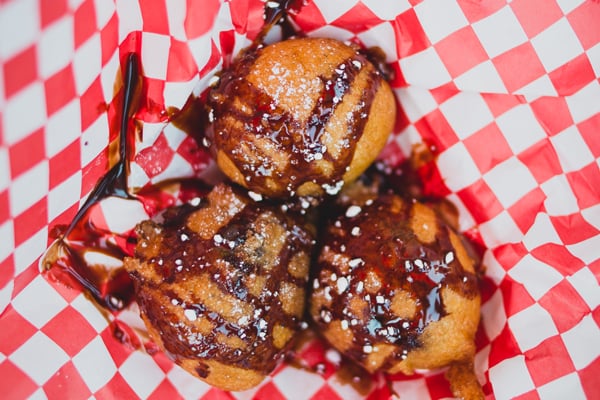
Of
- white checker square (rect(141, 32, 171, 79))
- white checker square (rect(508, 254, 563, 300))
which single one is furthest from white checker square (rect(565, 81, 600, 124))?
white checker square (rect(141, 32, 171, 79))

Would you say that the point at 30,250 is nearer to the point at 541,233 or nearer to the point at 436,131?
the point at 436,131

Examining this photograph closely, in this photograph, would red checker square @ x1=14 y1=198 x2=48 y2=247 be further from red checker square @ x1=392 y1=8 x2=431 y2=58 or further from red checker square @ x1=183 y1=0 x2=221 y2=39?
red checker square @ x1=392 y1=8 x2=431 y2=58


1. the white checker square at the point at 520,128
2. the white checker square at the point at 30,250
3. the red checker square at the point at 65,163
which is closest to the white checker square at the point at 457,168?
the white checker square at the point at 520,128

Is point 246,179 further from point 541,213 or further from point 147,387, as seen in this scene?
point 541,213

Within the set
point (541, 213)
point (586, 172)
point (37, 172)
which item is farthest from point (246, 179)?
point (586, 172)

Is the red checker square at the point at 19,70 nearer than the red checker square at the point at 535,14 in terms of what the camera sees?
Yes

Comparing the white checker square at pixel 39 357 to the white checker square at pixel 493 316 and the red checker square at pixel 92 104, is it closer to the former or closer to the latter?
the red checker square at pixel 92 104
